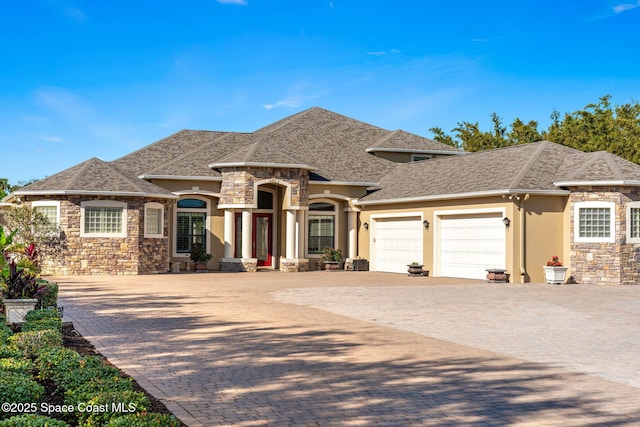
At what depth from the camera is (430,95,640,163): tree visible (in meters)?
43.6

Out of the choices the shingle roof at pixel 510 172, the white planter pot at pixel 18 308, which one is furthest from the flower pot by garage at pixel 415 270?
the white planter pot at pixel 18 308

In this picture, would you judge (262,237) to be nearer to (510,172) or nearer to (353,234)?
(353,234)

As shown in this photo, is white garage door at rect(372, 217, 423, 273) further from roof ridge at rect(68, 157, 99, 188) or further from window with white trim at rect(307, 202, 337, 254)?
roof ridge at rect(68, 157, 99, 188)

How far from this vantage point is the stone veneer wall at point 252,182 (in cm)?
2858

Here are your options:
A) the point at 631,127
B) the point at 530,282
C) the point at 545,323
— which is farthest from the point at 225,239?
the point at 631,127

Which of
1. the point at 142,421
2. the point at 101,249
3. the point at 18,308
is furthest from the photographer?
the point at 101,249

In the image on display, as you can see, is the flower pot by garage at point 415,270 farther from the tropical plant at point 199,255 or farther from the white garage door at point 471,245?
the tropical plant at point 199,255

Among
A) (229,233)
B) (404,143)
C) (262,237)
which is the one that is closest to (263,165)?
(229,233)

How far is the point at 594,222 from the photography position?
23.3 m

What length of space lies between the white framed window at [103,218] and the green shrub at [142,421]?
21.5 m

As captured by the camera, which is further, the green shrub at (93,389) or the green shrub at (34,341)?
the green shrub at (34,341)

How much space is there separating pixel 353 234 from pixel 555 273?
10443 mm

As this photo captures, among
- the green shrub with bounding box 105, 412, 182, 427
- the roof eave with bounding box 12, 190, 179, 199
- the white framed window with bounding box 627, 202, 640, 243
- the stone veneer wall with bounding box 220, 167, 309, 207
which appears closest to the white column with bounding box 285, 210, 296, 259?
the stone veneer wall with bounding box 220, 167, 309, 207

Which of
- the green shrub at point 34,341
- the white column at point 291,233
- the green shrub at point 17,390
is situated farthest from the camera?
the white column at point 291,233
